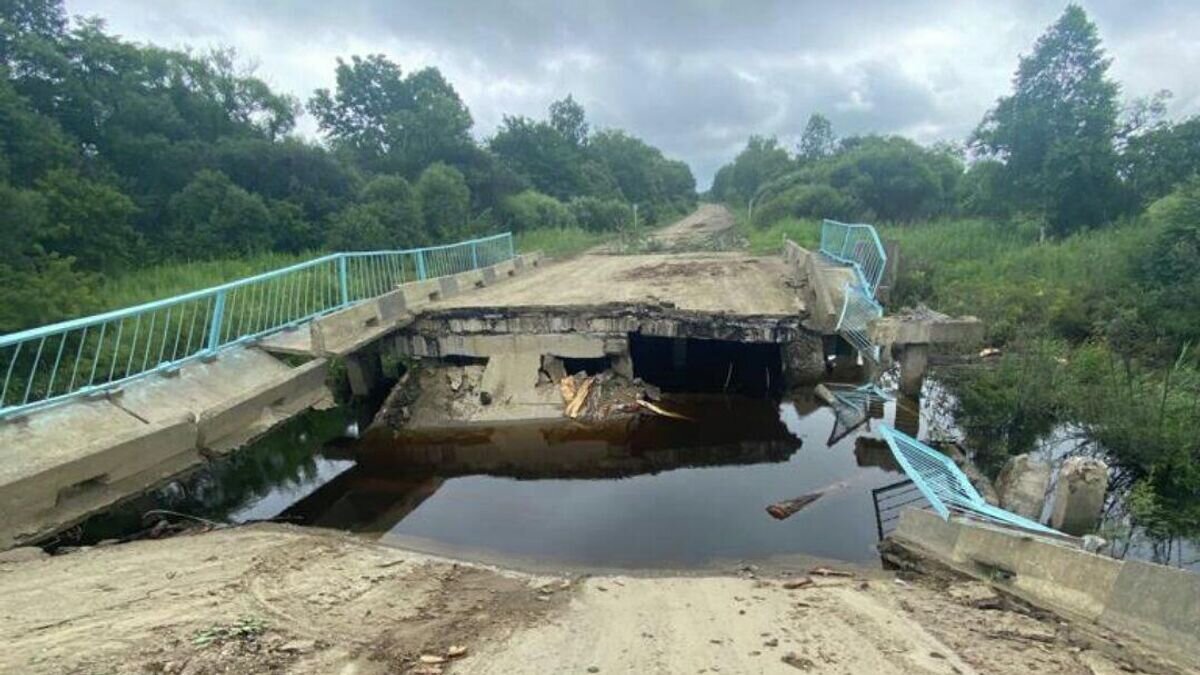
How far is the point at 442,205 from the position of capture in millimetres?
24141

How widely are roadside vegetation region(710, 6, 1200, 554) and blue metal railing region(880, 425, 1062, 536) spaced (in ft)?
5.63

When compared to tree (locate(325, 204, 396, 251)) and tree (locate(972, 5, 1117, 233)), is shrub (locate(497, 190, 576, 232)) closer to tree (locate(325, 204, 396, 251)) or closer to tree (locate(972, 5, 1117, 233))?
tree (locate(325, 204, 396, 251))

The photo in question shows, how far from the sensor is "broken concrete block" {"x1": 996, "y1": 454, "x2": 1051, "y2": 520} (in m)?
5.71

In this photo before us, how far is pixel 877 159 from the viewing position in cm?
3619

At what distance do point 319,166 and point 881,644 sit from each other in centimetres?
2423

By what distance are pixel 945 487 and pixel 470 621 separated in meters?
4.68

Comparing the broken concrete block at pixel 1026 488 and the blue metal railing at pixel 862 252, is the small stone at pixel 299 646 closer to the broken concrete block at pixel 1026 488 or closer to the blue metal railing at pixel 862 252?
the broken concrete block at pixel 1026 488

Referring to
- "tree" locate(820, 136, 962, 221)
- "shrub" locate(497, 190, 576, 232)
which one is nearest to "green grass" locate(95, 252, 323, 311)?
"shrub" locate(497, 190, 576, 232)

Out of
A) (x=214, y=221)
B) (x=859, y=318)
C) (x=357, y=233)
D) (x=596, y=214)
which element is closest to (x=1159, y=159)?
(x=859, y=318)

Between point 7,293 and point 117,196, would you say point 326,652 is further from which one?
point 117,196

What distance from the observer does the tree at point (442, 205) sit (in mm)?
23703

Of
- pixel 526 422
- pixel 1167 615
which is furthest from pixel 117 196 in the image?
pixel 1167 615

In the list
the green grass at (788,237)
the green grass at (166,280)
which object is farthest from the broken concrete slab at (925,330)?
the green grass at (166,280)

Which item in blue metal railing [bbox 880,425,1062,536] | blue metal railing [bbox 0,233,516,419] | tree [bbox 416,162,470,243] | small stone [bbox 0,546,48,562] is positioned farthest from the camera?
tree [bbox 416,162,470,243]
